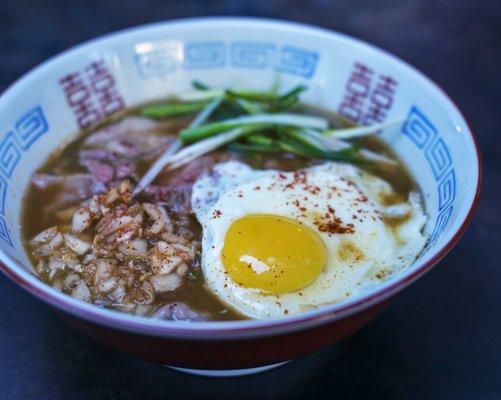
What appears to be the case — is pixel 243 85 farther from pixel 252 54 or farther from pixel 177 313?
pixel 177 313

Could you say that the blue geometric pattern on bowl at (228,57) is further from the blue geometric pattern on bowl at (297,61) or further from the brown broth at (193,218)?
the brown broth at (193,218)

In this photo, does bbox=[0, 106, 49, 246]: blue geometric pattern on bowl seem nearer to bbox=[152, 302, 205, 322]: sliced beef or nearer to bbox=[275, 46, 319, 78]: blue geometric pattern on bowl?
bbox=[152, 302, 205, 322]: sliced beef

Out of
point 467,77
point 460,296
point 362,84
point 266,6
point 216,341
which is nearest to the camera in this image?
point 216,341

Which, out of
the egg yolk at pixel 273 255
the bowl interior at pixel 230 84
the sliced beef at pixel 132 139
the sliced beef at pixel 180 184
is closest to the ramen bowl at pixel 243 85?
the bowl interior at pixel 230 84

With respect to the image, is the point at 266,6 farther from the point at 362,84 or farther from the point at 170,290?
the point at 170,290

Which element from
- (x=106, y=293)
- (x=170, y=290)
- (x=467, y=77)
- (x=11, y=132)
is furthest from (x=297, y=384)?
(x=467, y=77)

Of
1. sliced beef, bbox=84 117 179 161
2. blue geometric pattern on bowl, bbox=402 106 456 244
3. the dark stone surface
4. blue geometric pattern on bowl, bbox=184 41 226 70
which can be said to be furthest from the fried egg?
blue geometric pattern on bowl, bbox=184 41 226 70
